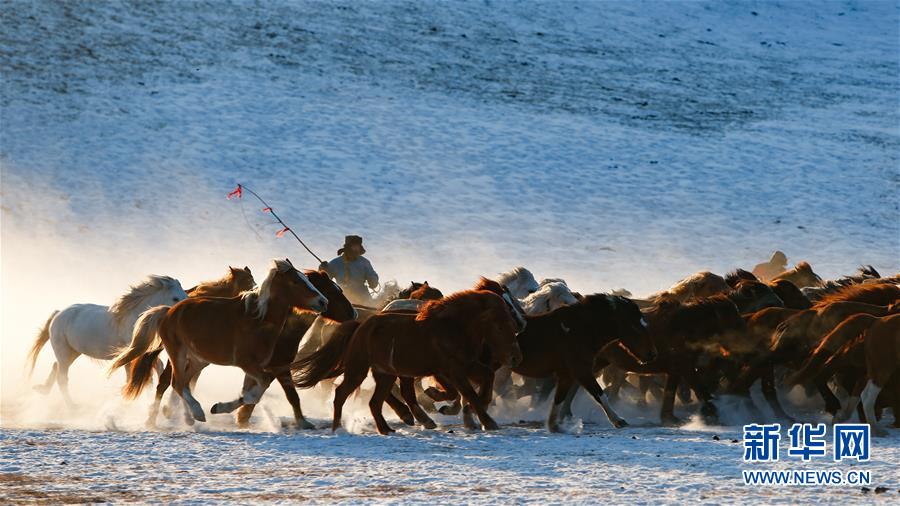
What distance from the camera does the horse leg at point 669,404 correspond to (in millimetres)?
11984

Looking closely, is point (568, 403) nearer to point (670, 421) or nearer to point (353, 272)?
point (670, 421)

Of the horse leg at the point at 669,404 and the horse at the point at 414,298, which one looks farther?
the horse at the point at 414,298

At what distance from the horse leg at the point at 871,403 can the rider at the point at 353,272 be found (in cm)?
750

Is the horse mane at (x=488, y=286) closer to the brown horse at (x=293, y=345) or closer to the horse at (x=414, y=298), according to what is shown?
the horse at (x=414, y=298)

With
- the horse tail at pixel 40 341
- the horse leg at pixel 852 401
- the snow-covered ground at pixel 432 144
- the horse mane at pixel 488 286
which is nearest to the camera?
the horse leg at pixel 852 401

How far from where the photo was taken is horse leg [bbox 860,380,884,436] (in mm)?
10430

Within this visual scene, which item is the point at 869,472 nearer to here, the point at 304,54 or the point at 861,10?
the point at 304,54

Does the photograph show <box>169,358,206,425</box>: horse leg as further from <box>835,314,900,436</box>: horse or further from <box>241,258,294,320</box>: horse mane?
<box>835,314,900,436</box>: horse

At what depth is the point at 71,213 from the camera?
29.1 m

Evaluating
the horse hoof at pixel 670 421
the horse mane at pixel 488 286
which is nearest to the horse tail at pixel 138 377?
the horse mane at pixel 488 286

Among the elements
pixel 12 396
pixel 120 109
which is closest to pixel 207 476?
pixel 12 396

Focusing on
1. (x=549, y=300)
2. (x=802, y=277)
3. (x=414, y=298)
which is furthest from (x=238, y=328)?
(x=802, y=277)

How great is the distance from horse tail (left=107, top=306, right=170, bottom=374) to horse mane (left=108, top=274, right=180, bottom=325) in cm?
138

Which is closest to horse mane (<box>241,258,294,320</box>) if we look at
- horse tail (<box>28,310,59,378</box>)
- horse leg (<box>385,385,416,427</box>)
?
horse leg (<box>385,385,416,427</box>)
